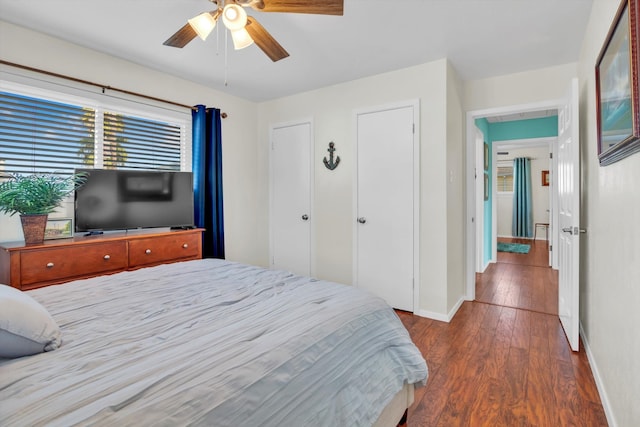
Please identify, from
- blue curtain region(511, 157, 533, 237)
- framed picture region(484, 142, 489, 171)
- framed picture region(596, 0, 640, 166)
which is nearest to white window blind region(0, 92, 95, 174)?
framed picture region(596, 0, 640, 166)

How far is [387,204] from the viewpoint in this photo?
3410 mm

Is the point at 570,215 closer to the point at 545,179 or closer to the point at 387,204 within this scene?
the point at 387,204

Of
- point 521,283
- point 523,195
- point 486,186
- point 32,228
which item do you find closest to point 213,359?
point 32,228

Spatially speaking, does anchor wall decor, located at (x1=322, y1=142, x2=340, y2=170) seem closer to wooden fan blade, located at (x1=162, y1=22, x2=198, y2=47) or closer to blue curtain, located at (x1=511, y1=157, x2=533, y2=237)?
wooden fan blade, located at (x1=162, y1=22, x2=198, y2=47)

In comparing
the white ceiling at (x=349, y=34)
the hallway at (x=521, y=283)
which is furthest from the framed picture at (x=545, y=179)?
the white ceiling at (x=349, y=34)

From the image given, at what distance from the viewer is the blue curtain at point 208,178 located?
3604 millimetres

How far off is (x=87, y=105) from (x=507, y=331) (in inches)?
164

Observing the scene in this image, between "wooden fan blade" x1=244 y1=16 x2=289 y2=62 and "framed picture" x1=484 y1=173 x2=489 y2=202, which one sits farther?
"framed picture" x1=484 y1=173 x2=489 y2=202

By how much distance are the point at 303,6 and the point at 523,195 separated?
8414 mm

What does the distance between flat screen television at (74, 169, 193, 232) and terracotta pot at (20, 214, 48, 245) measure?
350 mm

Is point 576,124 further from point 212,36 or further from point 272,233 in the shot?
point 272,233

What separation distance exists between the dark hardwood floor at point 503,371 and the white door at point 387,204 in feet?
1.33

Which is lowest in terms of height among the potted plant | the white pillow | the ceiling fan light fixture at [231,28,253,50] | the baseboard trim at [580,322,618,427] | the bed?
the baseboard trim at [580,322,618,427]

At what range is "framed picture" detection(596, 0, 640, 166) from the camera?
1195 mm
